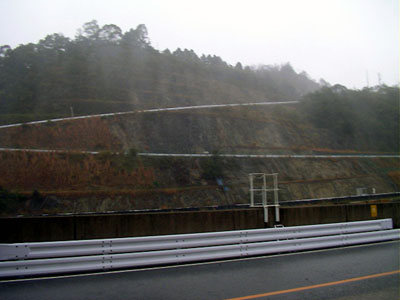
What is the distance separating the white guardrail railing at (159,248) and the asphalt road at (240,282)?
0.23 metres

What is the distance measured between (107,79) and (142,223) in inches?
2223

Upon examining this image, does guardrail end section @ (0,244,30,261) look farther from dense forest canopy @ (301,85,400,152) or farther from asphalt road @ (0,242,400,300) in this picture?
dense forest canopy @ (301,85,400,152)

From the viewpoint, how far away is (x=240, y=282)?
6.59m

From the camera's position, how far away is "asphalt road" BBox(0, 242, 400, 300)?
19.3 feet

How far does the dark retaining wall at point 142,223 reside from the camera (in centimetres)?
847

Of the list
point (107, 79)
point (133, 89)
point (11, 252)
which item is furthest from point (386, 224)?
point (107, 79)

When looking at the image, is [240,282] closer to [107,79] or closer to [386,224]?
[386,224]

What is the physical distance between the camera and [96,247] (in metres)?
7.50

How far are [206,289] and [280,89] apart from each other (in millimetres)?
84918

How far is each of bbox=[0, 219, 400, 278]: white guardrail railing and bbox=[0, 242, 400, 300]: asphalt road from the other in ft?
0.76

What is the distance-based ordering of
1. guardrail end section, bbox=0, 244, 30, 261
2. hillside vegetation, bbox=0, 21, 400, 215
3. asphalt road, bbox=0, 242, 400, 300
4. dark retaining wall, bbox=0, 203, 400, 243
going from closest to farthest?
asphalt road, bbox=0, 242, 400, 300 < guardrail end section, bbox=0, 244, 30, 261 < dark retaining wall, bbox=0, 203, 400, 243 < hillside vegetation, bbox=0, 21, 400, 215

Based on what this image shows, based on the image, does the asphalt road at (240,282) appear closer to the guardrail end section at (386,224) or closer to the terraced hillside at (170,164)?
the guardrail end section at (386,224)

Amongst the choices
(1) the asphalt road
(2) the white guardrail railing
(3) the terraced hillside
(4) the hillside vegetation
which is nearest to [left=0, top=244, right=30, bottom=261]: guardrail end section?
(2) the white guardrail railing

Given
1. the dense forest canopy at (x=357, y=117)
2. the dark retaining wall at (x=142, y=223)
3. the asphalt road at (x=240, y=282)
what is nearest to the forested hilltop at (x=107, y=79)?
the dense forest canopy at (x=357, y=117)
